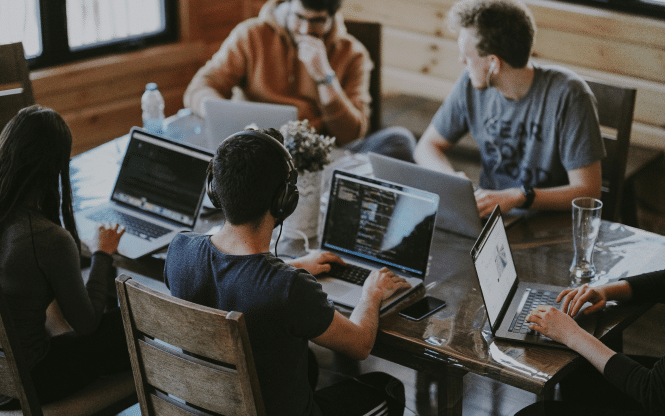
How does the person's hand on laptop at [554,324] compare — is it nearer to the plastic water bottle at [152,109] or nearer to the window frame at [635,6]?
the plastic water bottle at [152,109]

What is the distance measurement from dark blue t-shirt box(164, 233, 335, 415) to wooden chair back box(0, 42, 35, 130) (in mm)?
1456

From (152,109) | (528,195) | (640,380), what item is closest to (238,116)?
(152,109)

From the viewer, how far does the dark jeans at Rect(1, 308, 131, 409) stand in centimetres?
171

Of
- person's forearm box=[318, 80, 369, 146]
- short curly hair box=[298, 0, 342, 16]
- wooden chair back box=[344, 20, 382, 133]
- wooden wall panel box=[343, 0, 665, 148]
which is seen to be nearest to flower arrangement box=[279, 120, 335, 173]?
person's forearm box=[318, 80, 369, 146]

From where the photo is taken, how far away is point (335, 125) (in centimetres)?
302

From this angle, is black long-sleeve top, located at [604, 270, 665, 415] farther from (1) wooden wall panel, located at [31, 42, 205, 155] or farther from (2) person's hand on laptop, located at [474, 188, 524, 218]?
(1) wooden wall panel, located at [31, 42, 205, 155]

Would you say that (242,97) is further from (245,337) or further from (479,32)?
(245,337)

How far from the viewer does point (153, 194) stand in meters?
2.21

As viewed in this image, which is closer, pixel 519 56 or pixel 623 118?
pixel 519 56

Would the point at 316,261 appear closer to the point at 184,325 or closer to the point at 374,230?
the point at 374,230

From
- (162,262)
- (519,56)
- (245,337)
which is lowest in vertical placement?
(162,262)

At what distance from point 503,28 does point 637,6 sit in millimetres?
1400

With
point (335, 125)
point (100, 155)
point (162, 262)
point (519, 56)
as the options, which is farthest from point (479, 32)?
point (100, 155)

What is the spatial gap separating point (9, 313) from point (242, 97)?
1.88 m
